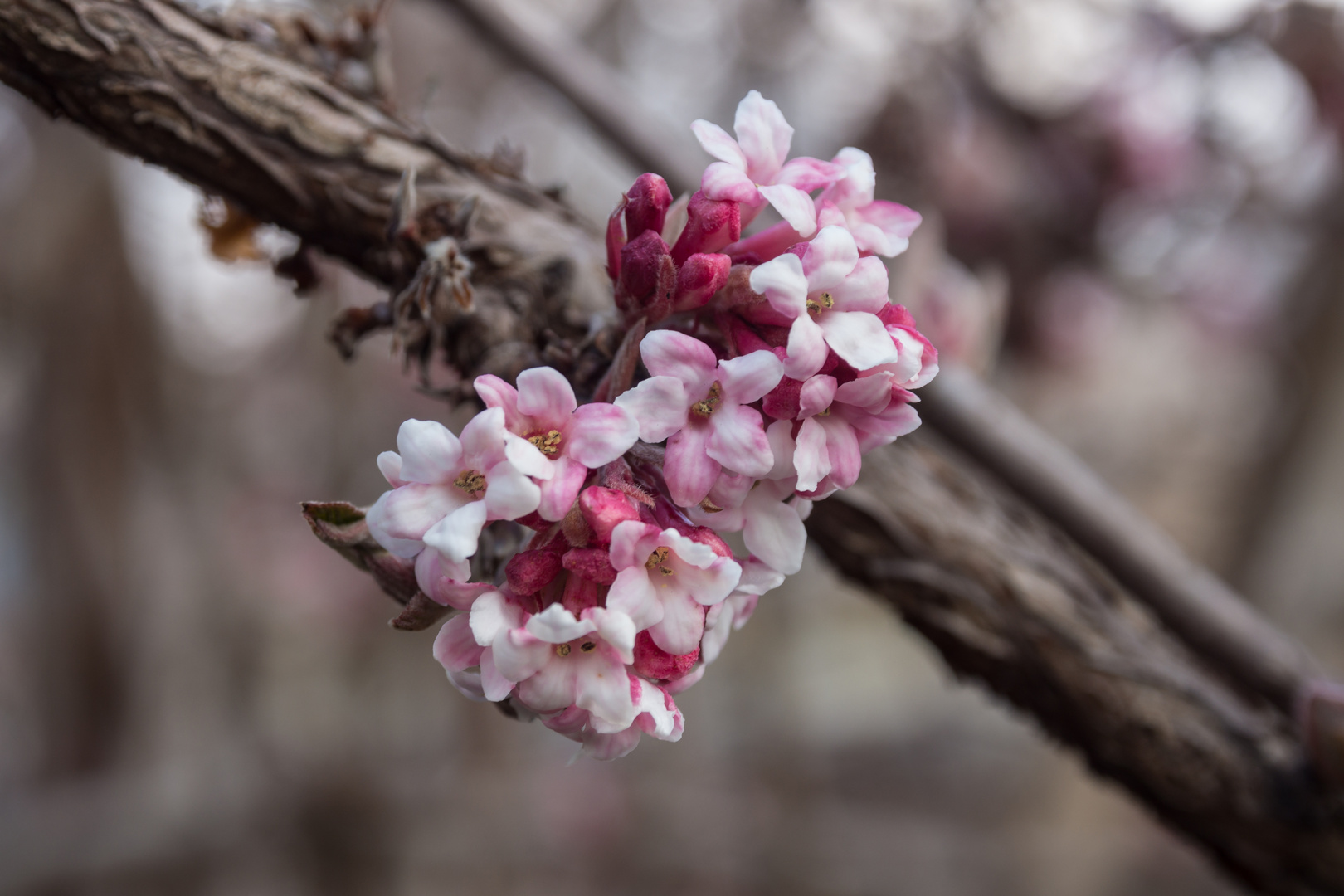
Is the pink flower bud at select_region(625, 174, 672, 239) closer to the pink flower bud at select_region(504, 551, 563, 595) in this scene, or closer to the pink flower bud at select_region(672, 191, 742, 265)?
the pink flower bud at select_region(672, 191, 742, 265)

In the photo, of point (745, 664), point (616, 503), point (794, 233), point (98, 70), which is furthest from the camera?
point (745, 664)

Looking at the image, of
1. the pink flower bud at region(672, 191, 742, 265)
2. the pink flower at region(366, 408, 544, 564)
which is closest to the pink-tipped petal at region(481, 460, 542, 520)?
the pink flower at region(366, 408, 544, 564)

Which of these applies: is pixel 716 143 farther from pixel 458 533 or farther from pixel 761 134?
pixel 458 533

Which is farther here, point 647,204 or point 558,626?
point 647,204

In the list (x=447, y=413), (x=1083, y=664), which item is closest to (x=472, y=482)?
(x=1083, y=664)

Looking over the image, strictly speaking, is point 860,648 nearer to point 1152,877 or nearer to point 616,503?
point 1152,877

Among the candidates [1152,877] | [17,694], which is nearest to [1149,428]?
[1152,877]
